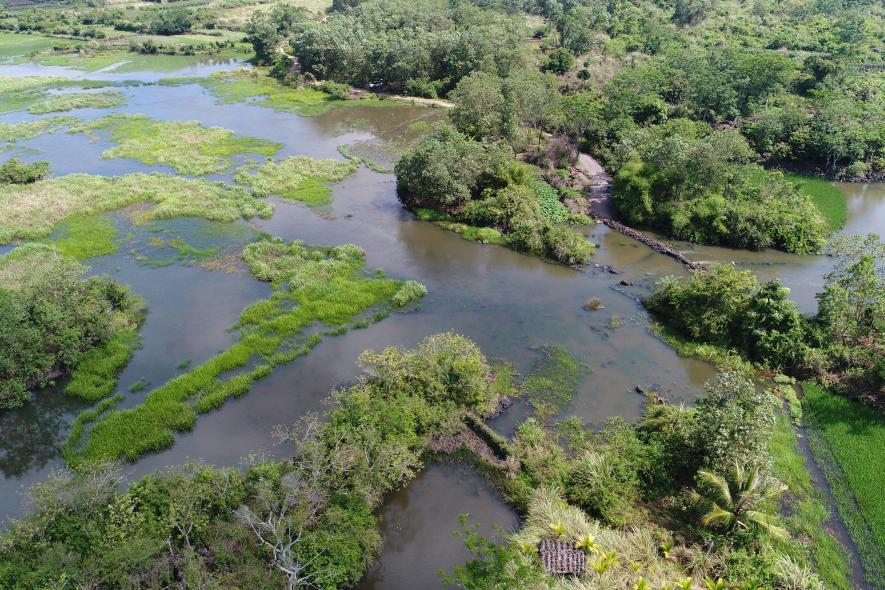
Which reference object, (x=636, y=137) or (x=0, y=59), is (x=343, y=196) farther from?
(x=0, y=59)

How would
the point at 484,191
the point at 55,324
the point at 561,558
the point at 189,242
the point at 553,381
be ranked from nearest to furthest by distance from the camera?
the point at 561,558
the point at 55,324
the point at 553,381
the point at 189,242
the point at 484,191

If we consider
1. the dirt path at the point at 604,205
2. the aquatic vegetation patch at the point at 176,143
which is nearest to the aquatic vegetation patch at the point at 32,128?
the aquatic vegetation patch at the point at 176,143

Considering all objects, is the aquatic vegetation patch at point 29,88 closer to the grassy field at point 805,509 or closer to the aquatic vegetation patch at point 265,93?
the aquatic vegetation patch at point 265,93

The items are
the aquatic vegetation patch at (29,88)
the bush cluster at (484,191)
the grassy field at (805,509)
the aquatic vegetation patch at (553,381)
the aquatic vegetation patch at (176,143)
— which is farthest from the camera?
the aquatic vegetation patch at (29,88)

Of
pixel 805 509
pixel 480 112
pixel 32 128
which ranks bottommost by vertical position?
pixel 32 128

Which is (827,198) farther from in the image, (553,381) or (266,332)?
(266,332)

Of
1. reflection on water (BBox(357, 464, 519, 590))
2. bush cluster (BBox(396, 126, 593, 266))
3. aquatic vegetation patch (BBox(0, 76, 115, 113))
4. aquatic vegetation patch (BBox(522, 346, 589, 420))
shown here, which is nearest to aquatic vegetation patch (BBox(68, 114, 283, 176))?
aquatic vegetation patch (BBox(0, 76, 115, 113))

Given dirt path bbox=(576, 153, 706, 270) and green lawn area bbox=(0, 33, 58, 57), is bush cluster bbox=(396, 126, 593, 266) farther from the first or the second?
green lawn area bbox=(0, 33, 58, 57)

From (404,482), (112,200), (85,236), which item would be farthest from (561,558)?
(112,200)
